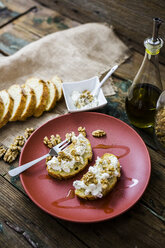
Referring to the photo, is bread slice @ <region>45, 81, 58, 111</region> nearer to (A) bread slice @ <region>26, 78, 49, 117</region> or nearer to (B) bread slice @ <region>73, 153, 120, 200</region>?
(A) bread slice @ <region>26, 78, 49, 117</region>

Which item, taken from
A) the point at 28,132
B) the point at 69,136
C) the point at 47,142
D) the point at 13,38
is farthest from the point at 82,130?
the point at 13,38

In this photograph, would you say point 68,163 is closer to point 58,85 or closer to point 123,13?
point 58,85

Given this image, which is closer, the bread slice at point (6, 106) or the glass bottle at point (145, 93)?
the glass bottle at point (145, 93)

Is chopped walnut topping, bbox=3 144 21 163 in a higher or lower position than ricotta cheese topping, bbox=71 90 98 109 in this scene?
lower

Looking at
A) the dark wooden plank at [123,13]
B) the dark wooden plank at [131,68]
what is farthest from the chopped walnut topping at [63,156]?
the dark wooden plank at [123,13]

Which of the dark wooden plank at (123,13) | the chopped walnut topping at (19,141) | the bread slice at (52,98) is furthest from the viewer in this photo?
the dark wooden plank at (123,13)

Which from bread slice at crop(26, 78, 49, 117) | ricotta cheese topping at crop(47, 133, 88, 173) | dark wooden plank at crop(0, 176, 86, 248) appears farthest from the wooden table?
bread slice at crop(26, 78, 49, 117)

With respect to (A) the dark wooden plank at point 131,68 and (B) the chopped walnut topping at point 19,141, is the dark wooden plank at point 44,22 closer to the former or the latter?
(A) the dark wooden plank at point 131,68
